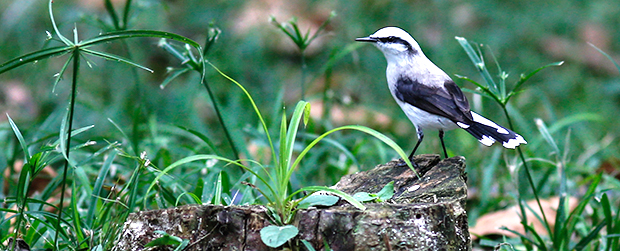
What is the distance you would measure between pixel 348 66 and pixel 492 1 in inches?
83.9

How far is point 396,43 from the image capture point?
147 inches

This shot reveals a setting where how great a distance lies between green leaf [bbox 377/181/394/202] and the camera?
2.50 m

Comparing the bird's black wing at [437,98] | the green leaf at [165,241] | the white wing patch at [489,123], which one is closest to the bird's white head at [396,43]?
the bird's black wing at [437,98]

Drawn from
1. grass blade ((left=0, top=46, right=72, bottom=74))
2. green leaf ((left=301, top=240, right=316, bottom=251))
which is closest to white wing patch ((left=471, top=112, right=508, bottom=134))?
green leaf ((left=301, top=240, right=316, bottom=251))

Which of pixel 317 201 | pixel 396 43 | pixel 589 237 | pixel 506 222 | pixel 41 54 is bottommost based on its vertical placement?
pixel 506 222

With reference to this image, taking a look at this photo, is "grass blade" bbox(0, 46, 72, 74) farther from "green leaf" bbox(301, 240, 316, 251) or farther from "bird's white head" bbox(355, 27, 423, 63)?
"bird's white head" bbox(355, 27, 423, 63)

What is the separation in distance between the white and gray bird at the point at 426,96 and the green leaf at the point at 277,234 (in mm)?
1313

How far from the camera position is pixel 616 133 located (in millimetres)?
6293

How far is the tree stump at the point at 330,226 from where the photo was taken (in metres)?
2.13

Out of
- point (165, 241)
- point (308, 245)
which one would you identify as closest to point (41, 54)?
point (165, 241)

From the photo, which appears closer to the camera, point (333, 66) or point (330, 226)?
point (330, 226)

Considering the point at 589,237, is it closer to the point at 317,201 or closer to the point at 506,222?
the point at 506,222

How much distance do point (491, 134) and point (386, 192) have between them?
3.04 feet

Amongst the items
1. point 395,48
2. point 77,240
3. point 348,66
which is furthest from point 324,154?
point 348,66
